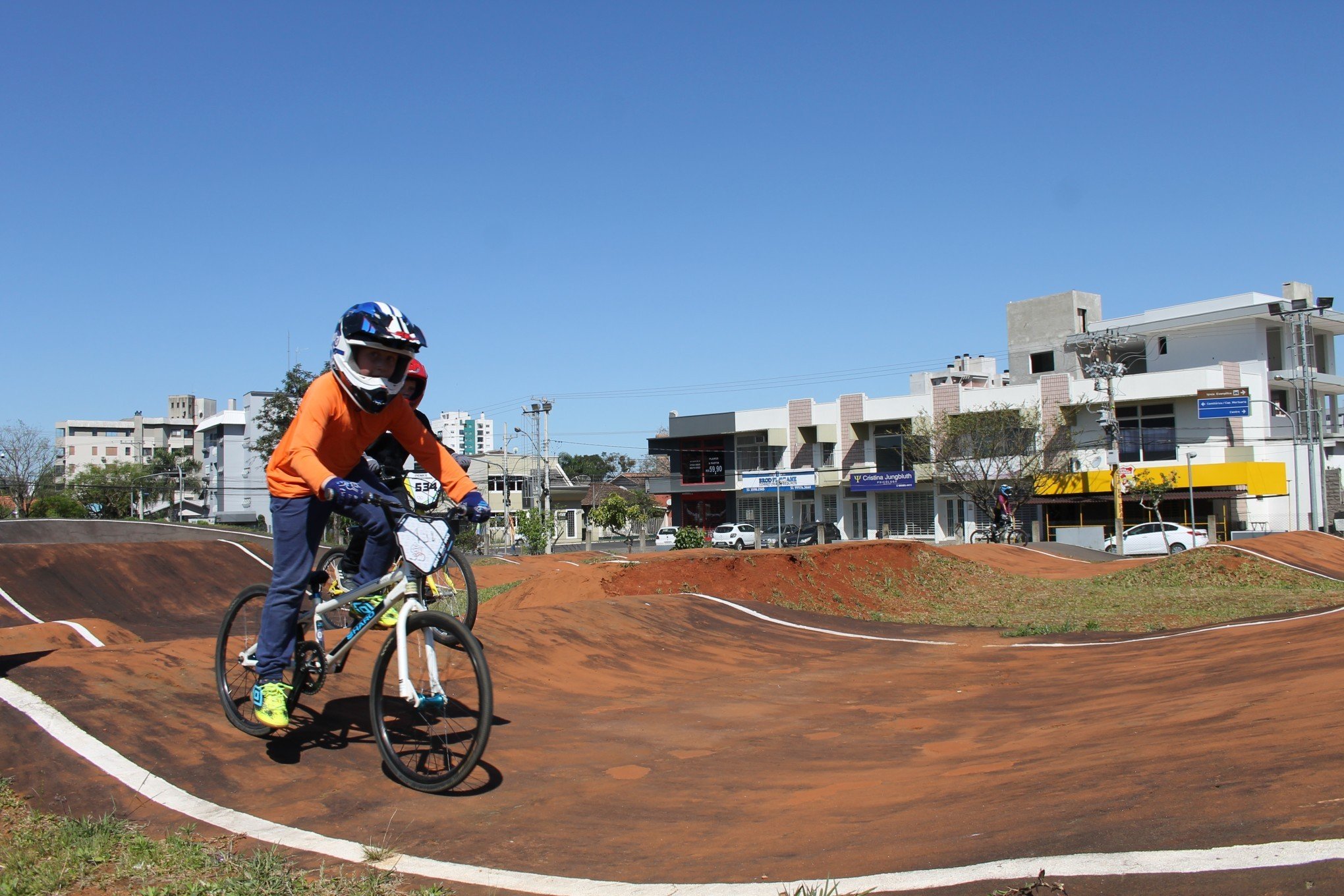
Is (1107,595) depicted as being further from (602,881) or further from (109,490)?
(109,490)

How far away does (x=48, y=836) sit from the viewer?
368 centimetres

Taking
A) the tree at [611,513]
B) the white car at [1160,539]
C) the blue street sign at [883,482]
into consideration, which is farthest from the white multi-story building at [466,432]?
the white car at [1160,539]

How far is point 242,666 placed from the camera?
5.17m

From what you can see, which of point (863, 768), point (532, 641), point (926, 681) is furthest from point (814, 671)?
point (863, 768)

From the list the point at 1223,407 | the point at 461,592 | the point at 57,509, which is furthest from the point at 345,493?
the point at 57,509

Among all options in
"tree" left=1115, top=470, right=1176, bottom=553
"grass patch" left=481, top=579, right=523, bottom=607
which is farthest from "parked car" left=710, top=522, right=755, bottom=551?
"grass patch" left=481, top=579, right=523, bottom=607

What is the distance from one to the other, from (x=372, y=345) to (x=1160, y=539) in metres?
37.6

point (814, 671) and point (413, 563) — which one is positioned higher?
point (413, 563)

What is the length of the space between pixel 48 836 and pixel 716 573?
46.8 ft

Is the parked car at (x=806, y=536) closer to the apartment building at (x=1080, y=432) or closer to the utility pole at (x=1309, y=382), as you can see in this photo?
the apartment building at (x=1080, y=432)

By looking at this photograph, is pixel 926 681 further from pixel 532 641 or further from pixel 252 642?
pixel 252 642

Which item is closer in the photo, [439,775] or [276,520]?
[439,775]

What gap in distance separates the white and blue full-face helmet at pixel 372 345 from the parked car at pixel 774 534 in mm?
47135

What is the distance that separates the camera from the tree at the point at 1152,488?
42594 millimetres
